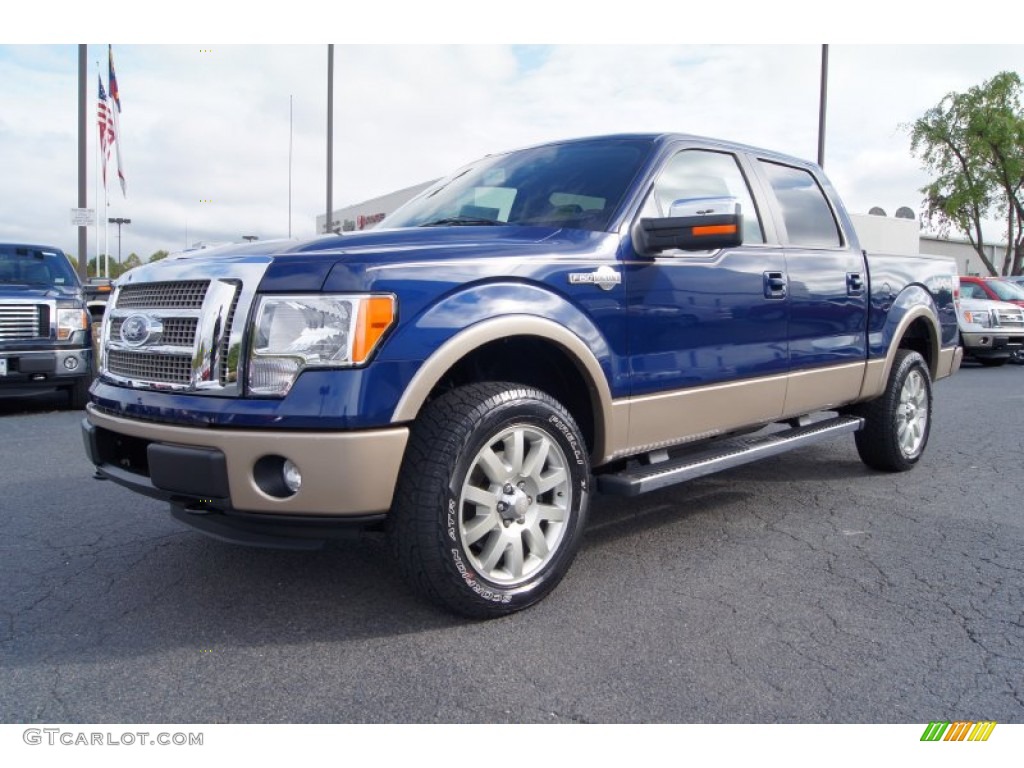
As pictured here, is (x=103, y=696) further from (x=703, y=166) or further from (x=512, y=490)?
(x=703, y=166)

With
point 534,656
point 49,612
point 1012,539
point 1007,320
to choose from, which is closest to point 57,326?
point 49,612

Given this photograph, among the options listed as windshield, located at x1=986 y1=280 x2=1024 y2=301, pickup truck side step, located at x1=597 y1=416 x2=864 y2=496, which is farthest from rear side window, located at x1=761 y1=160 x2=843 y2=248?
windshield, located at x1=986 y1=280 x2=1024 y2=301

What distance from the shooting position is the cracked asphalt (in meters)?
2.40

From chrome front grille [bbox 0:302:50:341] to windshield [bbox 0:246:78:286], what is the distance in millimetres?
645

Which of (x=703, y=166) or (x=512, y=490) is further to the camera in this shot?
(x=703, y=166)

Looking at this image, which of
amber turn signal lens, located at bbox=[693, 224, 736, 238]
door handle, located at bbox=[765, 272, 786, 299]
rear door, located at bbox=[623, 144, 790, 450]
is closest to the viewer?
amber turn signal lens, located at bbox=[693, 224, 736, 238]

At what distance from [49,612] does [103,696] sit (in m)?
0.82

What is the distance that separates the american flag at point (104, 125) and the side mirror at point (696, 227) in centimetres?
2029

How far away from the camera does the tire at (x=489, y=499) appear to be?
2.75 meters

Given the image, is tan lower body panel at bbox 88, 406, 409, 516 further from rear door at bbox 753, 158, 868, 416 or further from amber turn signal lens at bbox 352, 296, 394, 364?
rear door at bbox 753, 158, 868, 416

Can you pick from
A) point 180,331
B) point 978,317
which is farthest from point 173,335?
point 978,317

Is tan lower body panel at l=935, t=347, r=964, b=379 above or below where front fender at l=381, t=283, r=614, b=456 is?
below

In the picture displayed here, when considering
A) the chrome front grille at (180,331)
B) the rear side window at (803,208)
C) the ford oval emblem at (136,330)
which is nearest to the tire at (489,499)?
the chrome front grille at (180,331)

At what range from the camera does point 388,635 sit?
9.35 feet
